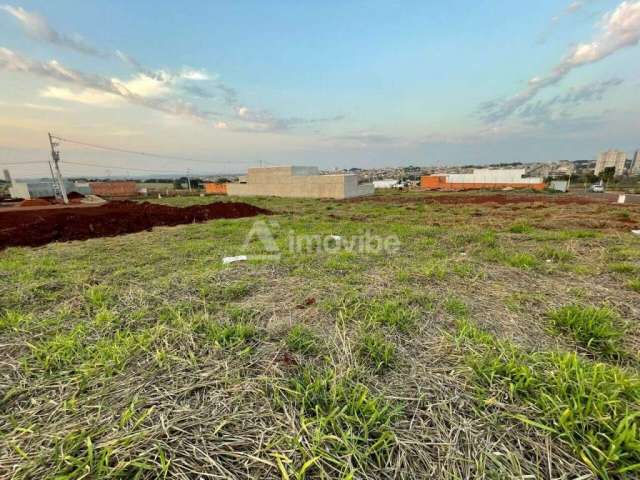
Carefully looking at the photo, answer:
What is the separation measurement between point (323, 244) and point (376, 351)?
3.68 meters

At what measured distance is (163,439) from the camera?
3.50ft

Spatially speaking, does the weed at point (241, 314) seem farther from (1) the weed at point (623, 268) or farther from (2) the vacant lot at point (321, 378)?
(1) the weed at point (623, 268)

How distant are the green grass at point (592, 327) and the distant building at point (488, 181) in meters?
41.2

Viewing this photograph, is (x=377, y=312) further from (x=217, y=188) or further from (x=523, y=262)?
(x=217, y=188)

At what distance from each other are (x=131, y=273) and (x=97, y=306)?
108 cm

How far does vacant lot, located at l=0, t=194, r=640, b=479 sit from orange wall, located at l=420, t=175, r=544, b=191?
4056 cm

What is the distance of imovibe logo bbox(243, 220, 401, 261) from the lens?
4496 millimetres

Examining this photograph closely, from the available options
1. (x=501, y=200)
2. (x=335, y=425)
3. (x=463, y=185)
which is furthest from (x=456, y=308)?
(x=463, y=185)

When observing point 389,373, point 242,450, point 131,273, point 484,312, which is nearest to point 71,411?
point 242,450

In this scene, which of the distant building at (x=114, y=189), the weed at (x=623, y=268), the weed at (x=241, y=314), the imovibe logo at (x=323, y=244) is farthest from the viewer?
the distant building at (x=114, y=189)

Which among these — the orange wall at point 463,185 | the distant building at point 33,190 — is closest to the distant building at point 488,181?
the orange wall at point 463,185

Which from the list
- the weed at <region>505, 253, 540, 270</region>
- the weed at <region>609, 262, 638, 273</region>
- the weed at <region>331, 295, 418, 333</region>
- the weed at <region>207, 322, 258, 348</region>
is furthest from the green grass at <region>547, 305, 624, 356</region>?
the weed at <region>207, 322, 258, 348</region>

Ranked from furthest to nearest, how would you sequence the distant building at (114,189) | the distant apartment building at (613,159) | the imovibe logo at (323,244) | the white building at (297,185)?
the distant apartment building at (613,159) < the distant building at (114,189) < the white building at (297,185) < the imovibe logo at (323,244)

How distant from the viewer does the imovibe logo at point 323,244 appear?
14.8 ft
